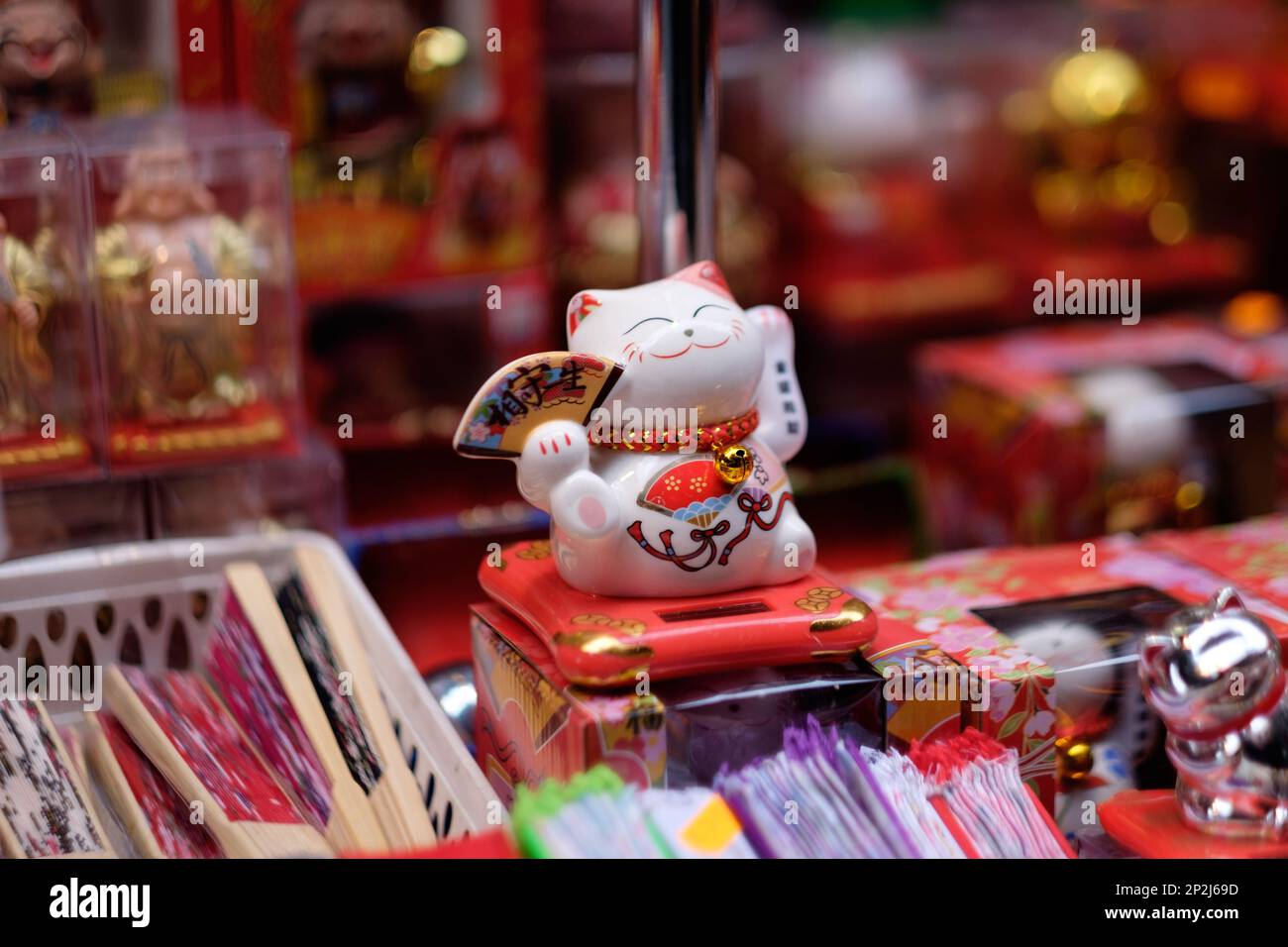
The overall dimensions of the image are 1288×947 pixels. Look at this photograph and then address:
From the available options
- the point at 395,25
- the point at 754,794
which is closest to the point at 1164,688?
the point at 754,794

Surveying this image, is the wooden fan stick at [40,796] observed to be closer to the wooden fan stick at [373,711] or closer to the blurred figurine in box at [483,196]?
the wooden fan stick at [373,711]

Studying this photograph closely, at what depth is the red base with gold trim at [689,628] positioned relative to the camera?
1.07 metres

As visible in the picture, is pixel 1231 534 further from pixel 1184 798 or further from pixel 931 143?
pixel 931 143

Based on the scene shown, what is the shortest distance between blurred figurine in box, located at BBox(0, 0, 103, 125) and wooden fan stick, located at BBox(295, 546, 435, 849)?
0.66m

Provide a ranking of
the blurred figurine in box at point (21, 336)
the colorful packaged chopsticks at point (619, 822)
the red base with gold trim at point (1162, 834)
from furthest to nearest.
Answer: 1. the blurred figurine in box at point (21, 336)
2. the red base with gold trim at point (1162, 834)
3. the colorful packaged chopsticks at point (619, 822)

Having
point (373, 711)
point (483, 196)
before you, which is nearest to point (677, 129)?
→ point (373, 711)

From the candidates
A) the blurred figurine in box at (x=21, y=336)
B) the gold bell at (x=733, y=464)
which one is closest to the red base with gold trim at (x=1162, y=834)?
the gold bell at (x=733, y=464)

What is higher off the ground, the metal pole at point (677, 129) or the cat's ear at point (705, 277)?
the metal pole at point (677, 129)

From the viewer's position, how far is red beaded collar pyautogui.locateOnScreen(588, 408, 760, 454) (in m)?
1.13

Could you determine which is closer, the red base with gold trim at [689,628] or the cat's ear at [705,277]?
the red base with gold trim at [689,628]

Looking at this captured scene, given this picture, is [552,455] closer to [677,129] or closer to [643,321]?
[643,321]

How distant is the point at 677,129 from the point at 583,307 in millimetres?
185

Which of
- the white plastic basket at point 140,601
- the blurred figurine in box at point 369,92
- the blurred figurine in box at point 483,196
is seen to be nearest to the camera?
the white plastic basket at point 140,601

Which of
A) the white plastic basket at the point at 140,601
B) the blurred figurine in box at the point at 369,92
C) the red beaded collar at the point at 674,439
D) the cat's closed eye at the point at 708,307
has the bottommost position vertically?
the white plastic basket at the point at 140,601
